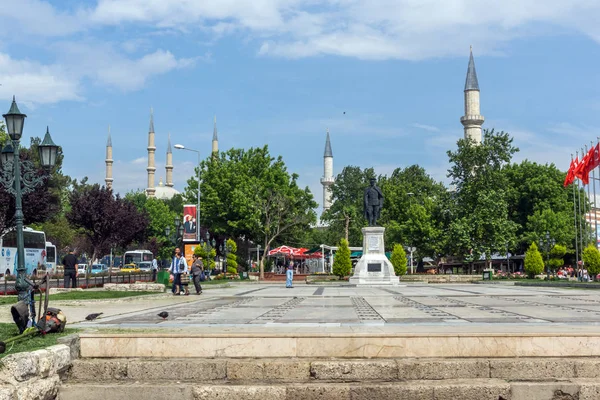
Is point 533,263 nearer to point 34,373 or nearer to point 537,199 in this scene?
point 537,199

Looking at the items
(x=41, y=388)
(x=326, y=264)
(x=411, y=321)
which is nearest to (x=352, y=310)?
(x=411, y=321)

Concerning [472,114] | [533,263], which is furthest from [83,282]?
[472,114]

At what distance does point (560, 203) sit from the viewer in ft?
228

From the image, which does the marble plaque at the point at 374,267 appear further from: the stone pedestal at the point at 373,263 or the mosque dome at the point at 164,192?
the mosque dome at the point at 164,192

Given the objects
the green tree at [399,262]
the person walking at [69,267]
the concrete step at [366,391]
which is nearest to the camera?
the concrete step at [366,391]

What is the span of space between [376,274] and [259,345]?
27.6 metres

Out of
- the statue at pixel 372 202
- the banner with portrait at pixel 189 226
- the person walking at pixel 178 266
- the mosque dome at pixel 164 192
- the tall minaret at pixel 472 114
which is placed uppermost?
the tall minaret at pixel 472 114

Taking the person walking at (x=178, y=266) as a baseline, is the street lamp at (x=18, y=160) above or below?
above

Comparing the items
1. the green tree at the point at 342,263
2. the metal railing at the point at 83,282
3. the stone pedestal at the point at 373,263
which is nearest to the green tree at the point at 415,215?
the green tree at the point at 342,263

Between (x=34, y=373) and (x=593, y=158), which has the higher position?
(x=593, y=158)

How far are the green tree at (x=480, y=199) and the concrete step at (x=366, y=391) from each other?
47374 millimetres

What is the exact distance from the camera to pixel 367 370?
8.19 m

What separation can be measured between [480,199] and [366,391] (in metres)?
48.6

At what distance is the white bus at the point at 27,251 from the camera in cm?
4622
